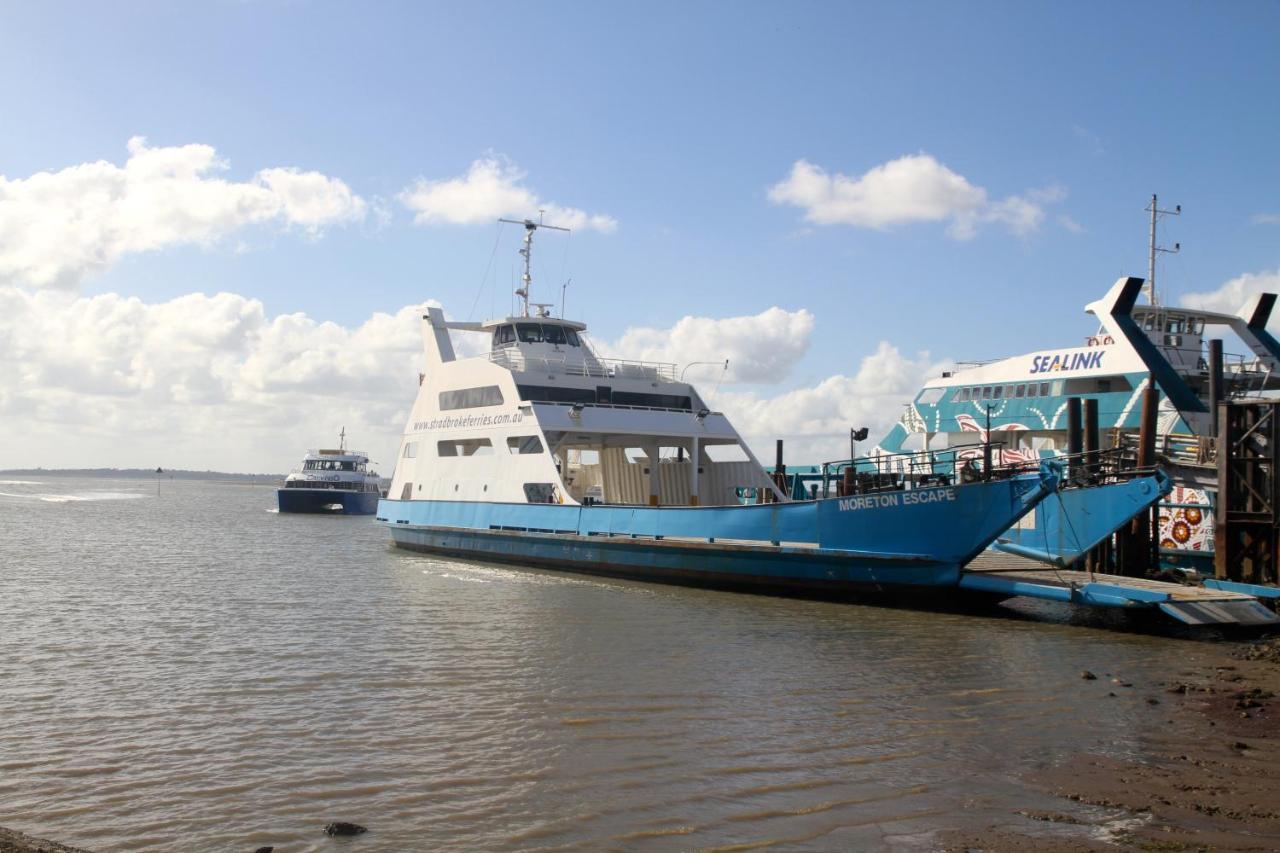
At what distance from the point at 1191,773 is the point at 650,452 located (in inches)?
710

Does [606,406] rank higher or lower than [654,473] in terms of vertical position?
higher

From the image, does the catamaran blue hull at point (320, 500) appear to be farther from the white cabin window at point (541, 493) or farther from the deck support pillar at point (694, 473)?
the deck support pillar at point (694, 473)

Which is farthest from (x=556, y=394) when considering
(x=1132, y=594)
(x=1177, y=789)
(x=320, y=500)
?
(x=320, y=500)

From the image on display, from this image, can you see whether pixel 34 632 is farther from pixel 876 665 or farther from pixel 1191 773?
pixel 1191 773

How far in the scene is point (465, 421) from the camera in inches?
1001

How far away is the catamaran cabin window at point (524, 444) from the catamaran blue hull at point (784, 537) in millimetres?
1278

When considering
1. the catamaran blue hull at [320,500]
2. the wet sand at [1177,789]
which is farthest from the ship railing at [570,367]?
the catamaran blue hull at [320,500]

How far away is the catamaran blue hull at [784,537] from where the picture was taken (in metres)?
14.8

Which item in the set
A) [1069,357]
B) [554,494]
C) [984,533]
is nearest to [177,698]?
[984,533]

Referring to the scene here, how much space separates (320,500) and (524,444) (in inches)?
1490

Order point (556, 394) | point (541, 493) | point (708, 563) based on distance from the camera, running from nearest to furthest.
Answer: point (708, 563) → point (541, 493) → point (556, 394)

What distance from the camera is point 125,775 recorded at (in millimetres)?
7375

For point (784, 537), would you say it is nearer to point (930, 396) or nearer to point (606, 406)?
point (606, 406)

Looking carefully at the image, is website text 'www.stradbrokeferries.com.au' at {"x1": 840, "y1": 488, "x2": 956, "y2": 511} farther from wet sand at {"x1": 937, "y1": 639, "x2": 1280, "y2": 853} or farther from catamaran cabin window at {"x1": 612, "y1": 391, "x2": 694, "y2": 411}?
catamaran cabin window at {"x1": 612, "y1": 391, "x2": 694, "y2": 411}
